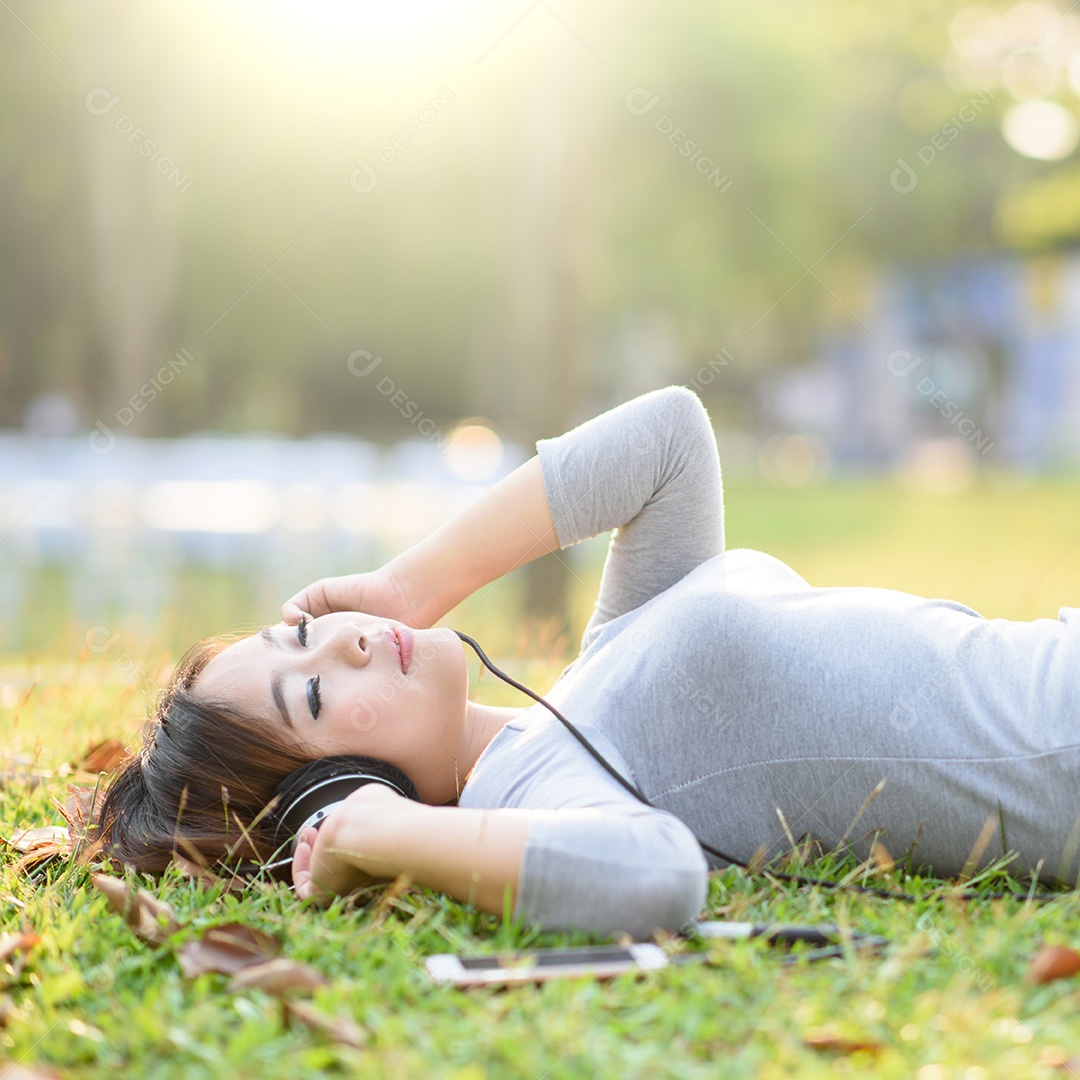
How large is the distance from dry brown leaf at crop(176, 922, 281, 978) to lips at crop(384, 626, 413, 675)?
2.14 ft

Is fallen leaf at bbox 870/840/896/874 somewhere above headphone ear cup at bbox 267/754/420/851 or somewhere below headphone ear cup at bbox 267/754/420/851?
below

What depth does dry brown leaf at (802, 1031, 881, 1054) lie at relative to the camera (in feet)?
5.13

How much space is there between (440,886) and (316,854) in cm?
A: 27

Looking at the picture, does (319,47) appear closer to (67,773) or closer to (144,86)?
(144,86)

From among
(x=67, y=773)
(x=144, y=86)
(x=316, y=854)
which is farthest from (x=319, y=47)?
(x=316, y=854)

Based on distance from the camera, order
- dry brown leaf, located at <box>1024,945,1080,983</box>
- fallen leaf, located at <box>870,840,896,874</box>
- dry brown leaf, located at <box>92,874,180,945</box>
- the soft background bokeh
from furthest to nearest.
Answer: the soft background bokeh → fallen leaf, located at <box>870,840,896,874</box> → dry brown leaf, located at <box>92,874,180,945</box> → dry brown leaf, located at <box>1024,945,1080,983</box>

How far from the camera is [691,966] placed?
6.11 ft

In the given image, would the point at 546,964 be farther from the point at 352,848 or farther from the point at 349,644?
the point at 349,644

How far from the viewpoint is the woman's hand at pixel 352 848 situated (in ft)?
6.85

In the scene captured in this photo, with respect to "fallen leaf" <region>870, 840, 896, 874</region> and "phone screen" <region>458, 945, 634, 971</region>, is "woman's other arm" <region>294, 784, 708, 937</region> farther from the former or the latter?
"fallen leaf" <region>870, 840, 896, 874</region>

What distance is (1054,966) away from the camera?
70.4 inches

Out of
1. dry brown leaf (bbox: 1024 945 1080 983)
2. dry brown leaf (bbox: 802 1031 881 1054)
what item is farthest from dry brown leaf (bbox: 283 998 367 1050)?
dry brown leaf (bbox: 1024 945 1080 983)

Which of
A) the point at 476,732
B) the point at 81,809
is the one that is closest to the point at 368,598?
the point at 476,732

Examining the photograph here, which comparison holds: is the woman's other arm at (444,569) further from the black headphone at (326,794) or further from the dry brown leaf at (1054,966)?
the dry brown leaf at (1054,966)
